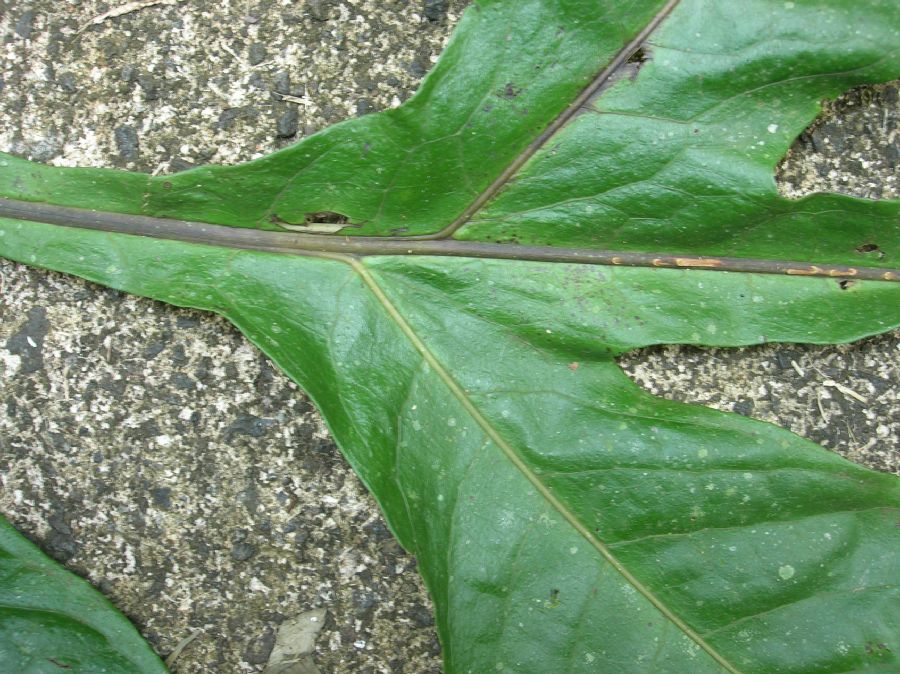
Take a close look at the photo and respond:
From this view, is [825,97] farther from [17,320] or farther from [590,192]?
[17,320]

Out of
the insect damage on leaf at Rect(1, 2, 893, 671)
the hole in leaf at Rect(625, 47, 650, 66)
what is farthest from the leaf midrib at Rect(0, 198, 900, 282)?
the hole in leaf at Rect(625, 47, 650, 66)

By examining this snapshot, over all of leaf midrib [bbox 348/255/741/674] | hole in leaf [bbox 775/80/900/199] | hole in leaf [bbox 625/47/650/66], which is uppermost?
hole in leaf [bbox 625/47/650/66]

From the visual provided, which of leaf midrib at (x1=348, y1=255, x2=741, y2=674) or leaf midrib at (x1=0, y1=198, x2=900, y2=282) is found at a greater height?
leaf midrib at (x1=0, y1=198, x2=900, y2=282)

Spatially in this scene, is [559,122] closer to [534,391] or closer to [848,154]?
[534,391]

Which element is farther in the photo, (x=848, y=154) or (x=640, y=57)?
(x=848, y=154)

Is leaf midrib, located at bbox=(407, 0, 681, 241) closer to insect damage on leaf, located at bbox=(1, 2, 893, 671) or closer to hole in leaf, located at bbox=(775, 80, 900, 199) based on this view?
insect damage on leaf, located at bbox=(1, 2, 893, 671)

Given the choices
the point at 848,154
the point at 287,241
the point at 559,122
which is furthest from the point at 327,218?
the point at 848,154

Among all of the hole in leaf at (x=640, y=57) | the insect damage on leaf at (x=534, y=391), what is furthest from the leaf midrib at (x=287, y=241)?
the hole in leaf at (x=640, y=57)
